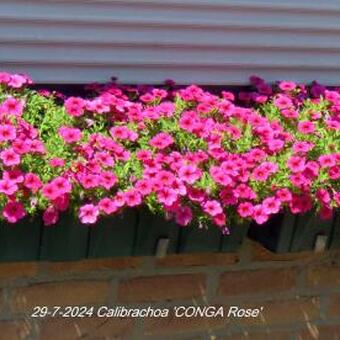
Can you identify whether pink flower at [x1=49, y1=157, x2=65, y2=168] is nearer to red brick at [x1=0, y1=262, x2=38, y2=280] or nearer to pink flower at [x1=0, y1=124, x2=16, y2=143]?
pink flower at [x1=0, y1=124, x2=16, y2=143]

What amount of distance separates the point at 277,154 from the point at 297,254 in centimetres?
53

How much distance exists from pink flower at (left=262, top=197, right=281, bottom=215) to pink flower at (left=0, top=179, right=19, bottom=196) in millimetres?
713

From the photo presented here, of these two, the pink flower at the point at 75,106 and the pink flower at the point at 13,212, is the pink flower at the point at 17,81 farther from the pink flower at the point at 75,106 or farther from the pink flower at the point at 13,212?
the pink flower at the point at 13,212

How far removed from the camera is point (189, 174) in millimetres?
2730

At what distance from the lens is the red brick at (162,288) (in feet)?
10.2

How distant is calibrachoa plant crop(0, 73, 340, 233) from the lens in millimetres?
2645

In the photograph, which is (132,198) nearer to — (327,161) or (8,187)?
(8,187)

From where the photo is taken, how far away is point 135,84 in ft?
10.9

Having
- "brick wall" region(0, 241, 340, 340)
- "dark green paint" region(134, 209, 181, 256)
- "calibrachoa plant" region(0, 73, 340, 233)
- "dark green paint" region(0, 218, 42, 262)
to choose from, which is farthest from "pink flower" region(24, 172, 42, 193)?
"brick wall" region(0, 241, 340, 340)

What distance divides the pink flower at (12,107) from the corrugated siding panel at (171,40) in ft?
0.96

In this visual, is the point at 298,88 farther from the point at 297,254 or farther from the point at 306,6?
the point at 297,254

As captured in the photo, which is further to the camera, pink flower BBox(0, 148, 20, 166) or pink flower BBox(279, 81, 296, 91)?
pink flower BBox(279, 81, 296, 91)

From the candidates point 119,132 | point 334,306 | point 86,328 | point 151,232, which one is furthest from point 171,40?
point 334,306

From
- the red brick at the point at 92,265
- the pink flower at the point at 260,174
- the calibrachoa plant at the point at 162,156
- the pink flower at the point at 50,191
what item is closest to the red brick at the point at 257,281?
the red brick at the point at 92,265
